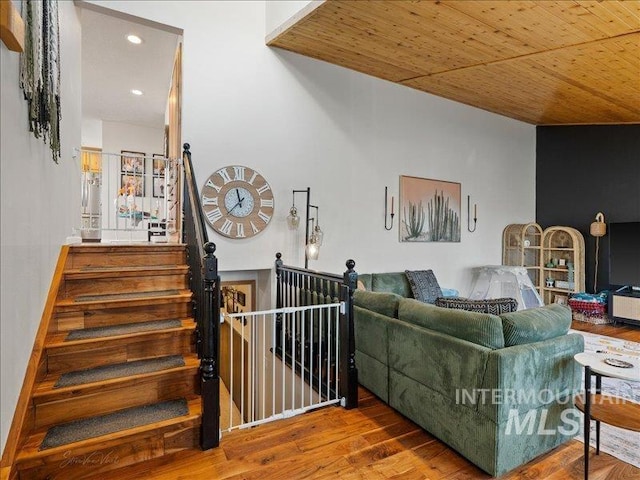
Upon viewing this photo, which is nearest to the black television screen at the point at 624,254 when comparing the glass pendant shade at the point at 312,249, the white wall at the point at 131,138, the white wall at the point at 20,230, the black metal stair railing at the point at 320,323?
the glass pendant shade at the point at 312,249

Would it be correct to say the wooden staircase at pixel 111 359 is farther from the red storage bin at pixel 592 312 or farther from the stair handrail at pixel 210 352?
the red storage bin at pixel 592 312

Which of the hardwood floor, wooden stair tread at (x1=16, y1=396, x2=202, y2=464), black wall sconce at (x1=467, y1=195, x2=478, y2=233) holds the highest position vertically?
black wall sconce at (x1=467, y1=195, x2=478, y2=233)

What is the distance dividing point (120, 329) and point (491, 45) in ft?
14.5

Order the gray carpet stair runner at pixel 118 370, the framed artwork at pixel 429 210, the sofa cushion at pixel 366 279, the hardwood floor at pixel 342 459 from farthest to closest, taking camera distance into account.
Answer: the framed artwork at pixel 429 210 → the sofa cushion at pixel 366 279 → the gray carpet stair runner at pixel 118 370 → the hardwood floor at pixel 342 459

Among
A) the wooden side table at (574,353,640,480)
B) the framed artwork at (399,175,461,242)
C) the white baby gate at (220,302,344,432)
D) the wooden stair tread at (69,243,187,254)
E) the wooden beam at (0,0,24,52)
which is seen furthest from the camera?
the framed artwork at (399,175,461,242)

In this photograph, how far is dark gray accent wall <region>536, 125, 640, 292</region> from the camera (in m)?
5.99

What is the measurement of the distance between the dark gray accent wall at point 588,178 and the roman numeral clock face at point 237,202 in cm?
572

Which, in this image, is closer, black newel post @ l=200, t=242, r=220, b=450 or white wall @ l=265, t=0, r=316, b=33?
black newel post @ l=200, t=242, r=220, b=450

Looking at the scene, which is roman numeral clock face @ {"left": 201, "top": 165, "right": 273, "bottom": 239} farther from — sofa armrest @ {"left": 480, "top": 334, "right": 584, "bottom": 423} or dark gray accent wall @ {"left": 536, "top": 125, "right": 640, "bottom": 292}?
dark gray accent wall @ {"left": 536, "top": 125, "right": 640, "bottom": 292}

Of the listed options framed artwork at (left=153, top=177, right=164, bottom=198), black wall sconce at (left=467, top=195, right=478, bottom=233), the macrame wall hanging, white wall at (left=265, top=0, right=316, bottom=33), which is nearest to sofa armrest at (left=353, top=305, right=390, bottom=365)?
the macrame wall hanging

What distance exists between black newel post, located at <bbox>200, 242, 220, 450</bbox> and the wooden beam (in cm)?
128

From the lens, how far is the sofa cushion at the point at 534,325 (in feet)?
7.22

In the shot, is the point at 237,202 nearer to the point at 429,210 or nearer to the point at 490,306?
the point at 490,306

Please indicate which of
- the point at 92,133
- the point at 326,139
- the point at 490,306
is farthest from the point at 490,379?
the point at 92,133
